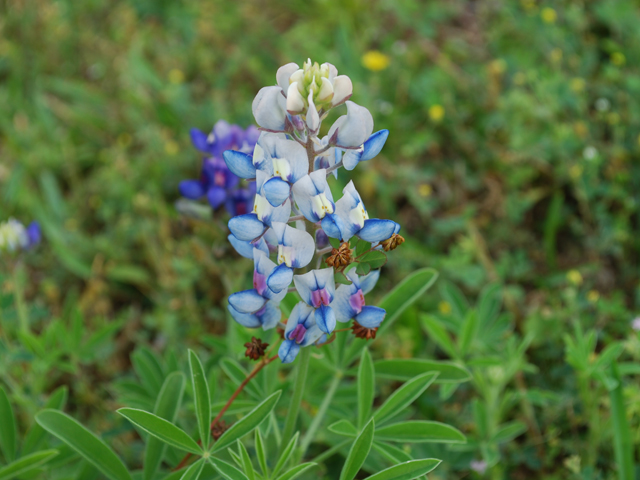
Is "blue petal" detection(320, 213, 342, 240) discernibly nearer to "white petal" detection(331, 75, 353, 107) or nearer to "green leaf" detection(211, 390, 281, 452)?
"white petal" detection(331, 75, 353, 107)

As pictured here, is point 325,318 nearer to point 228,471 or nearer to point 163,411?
point 228,471

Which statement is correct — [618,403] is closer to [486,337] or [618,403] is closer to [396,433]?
[486,337]

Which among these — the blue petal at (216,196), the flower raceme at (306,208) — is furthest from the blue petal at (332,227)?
the blue petal at (216,196)

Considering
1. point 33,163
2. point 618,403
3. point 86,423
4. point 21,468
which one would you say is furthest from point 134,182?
point 618,403

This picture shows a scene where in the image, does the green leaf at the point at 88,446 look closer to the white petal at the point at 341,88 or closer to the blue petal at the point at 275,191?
the blue petal at the point at 275,191

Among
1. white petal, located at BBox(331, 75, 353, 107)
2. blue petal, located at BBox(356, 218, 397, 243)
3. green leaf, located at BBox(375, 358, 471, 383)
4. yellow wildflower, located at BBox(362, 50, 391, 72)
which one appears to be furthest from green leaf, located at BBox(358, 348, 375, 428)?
yellow wildflower, located at BBox(362, 50, 391, 72)

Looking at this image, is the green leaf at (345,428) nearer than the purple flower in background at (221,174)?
Yes
